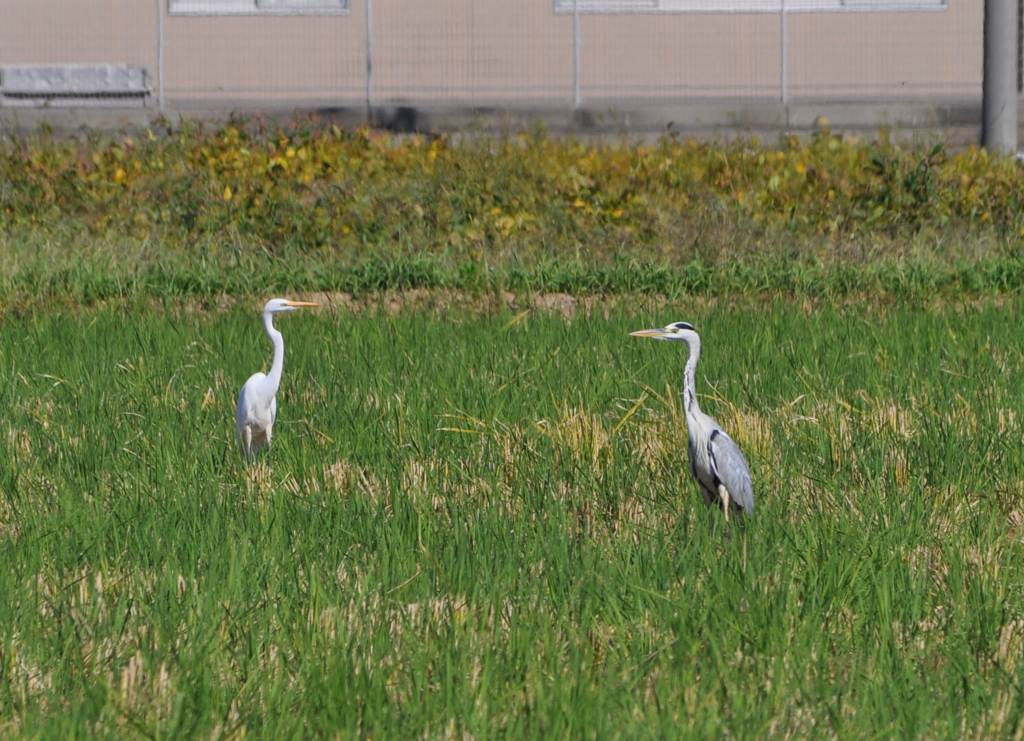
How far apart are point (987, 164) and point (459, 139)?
5.44m

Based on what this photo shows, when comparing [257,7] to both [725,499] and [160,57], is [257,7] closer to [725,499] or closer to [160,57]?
[160,57]

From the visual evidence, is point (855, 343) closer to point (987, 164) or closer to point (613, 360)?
point (613, 360)

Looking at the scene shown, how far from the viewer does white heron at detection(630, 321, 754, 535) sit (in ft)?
13.4

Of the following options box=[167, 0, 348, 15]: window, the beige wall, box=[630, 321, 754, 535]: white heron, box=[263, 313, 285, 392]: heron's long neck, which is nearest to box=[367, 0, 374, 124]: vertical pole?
the beige wall

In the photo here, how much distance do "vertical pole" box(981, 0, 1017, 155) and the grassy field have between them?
8301 mm

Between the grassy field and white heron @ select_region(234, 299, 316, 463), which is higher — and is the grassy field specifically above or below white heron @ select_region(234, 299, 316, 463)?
below

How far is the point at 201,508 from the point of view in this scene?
4.30 m

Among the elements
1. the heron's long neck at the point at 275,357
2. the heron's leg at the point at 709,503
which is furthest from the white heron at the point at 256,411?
the heron's leg at the point at 709,503

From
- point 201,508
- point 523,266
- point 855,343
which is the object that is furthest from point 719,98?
point 201,508

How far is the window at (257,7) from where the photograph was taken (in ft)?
51.5

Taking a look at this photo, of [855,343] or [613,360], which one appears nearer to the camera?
[613,360]

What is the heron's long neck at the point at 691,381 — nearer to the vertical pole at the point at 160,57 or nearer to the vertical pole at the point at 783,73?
the vertical pole at the point at 783,73

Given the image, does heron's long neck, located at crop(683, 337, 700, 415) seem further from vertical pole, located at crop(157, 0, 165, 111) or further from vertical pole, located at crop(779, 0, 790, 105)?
vertical pole, located at crop(157, 0, 165, 111)

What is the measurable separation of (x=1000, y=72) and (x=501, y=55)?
556cm
